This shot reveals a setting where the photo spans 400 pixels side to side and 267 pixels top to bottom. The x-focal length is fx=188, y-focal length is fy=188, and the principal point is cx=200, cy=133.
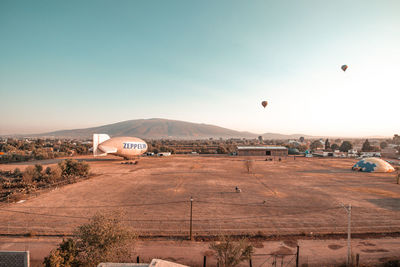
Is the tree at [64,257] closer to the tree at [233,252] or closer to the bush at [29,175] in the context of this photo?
the tree at [233,252]

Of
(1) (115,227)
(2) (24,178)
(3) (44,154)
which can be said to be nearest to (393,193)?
(1) (115,227)

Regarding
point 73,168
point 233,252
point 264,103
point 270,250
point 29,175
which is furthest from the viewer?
point 264,103

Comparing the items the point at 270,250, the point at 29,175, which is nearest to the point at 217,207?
the point at 270,250

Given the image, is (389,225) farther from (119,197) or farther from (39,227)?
(39,227)

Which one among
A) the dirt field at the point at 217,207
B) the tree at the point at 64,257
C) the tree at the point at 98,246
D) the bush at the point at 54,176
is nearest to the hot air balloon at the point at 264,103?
the dirt field at the point at 217,207

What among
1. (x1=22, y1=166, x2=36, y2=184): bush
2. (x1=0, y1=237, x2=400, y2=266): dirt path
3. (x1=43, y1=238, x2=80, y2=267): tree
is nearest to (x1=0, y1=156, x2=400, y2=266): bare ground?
(x1=0, y1=237, x2=400, y2=266): dirt path

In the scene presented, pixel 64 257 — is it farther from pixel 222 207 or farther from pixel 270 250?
pixel 222 207

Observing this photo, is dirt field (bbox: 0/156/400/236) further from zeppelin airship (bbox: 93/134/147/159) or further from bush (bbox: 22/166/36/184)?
zeppelin airship (bbox: 93/134/147/159)
